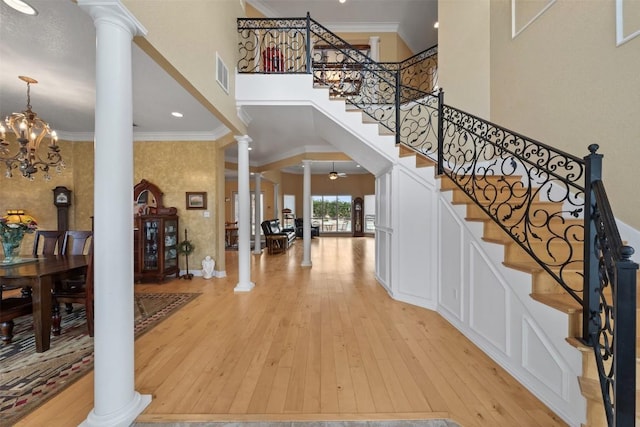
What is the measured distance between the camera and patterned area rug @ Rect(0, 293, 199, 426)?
1.89 metres

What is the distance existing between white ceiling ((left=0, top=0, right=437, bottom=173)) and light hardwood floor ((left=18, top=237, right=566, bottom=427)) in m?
2.91

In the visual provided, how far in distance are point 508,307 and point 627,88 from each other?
2.25m

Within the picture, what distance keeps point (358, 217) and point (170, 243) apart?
9.66 m

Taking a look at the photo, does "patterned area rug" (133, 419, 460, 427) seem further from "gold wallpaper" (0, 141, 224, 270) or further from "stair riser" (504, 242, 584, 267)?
"gold wallpaper" (0, 141, 224, 270)

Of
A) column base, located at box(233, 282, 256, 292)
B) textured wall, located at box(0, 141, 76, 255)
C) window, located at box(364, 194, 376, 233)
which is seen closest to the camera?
column base, located at box(233, 282, 256, 292)

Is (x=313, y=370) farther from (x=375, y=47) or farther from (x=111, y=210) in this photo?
(x=375, y=47)

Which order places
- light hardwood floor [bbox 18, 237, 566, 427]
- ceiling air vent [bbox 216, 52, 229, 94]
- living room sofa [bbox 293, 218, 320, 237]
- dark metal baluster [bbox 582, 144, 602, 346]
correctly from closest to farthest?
dark metal baluster [bbox 582, 144, 602, 346]
light hardwood floor [bbox 18, 237, 566, 427]
ceiling air vent [bbox 216, 52, 229, 94]
living room sofa [bbox 293, 218, 320, 237]

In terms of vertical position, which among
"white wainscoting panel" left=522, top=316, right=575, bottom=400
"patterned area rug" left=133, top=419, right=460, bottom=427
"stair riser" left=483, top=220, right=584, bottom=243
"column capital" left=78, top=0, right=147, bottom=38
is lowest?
"patterned area rug" left=133, top=419, right=460, bottom=427

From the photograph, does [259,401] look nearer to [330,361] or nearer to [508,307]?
[330,361]

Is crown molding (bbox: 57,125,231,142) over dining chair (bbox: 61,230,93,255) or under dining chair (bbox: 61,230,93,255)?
over

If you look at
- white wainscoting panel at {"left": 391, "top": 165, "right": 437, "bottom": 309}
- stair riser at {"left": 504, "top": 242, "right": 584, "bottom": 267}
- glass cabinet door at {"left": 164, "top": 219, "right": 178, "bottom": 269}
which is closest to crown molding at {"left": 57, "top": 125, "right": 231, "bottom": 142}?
glass cabinet door at {"left": 164, "top": 219, "right": 178, "bottom": 269}

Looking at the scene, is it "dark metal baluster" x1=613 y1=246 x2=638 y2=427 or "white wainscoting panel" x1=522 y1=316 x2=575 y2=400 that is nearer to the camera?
"dark metal baluster" x1=613 y1=246 x2=638 y2=427

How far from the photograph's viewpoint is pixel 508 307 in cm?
219

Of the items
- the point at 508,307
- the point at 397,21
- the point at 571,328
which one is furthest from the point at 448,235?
the point at 397,21
